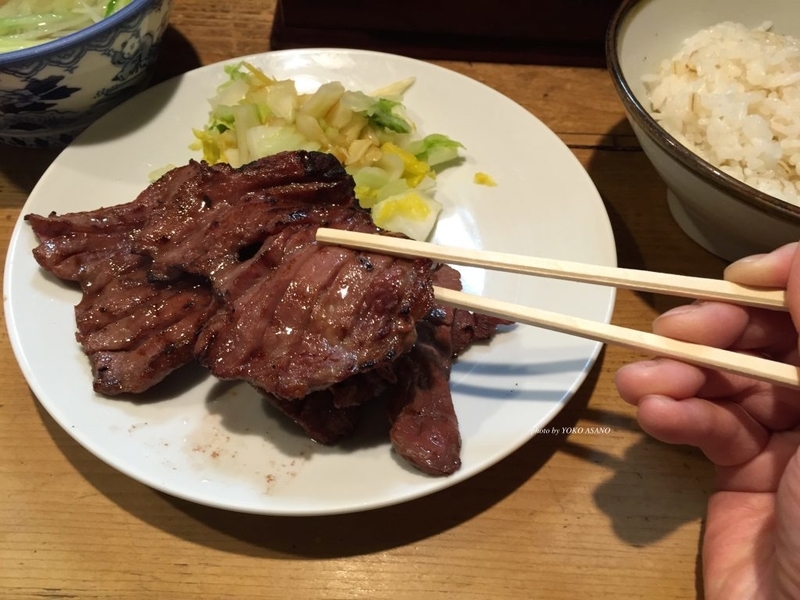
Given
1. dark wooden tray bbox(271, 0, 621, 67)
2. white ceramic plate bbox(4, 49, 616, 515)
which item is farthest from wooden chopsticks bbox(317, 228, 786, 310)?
dark wooden tray bbox(271, 0, 621, 67)

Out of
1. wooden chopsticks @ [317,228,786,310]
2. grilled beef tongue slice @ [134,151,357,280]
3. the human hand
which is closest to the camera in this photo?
the human hand

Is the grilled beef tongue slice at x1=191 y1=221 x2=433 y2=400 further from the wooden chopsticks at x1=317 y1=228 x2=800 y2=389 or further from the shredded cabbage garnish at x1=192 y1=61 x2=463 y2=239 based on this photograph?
the shredded cabbage garnish at x1=192 y1=61 x2=463 y2=239

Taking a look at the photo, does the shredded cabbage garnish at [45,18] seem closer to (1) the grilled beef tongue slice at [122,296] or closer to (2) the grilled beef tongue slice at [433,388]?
(1) the grilled beef tongue slice at [122,296]

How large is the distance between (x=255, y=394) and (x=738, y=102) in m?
2.16

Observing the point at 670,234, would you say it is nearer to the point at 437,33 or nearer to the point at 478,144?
the point at 478,144

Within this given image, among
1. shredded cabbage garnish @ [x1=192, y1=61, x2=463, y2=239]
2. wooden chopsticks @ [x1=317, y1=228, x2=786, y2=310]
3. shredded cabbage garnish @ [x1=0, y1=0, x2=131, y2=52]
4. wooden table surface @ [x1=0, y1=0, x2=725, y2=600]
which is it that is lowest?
wooden table surface @ [x1=0, y1=0, x2=725, y2=600]

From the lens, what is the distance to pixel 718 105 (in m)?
2.59

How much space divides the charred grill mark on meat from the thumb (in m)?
0.85

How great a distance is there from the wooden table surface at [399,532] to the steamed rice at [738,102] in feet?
3.13

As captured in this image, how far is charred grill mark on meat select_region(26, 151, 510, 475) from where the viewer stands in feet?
6.28

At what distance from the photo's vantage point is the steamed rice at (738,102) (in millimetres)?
2516

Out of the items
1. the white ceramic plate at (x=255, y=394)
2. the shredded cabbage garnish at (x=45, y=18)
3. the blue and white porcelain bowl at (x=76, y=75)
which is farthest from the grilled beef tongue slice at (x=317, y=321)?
the shredded cabbage garnish at (x=45, y=18)

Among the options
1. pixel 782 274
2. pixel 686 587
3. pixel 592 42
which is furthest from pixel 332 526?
pixel 592 42

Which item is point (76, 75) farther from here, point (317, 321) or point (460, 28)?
point (460, 28)
